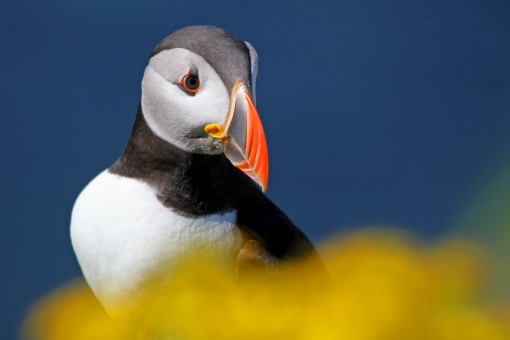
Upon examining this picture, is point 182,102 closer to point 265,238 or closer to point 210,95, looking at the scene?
point 210,95

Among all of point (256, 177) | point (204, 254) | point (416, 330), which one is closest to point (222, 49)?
point (256, 177)

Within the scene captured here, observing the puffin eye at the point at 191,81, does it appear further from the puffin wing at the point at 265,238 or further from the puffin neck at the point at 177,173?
the puffin wing at the point at 265,238

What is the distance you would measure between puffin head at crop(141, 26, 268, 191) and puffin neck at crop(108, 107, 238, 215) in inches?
1.2

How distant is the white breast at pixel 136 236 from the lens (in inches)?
33.0

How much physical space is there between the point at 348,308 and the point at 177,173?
1.90 ft

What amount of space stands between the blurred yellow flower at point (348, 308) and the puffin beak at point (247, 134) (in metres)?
0.32

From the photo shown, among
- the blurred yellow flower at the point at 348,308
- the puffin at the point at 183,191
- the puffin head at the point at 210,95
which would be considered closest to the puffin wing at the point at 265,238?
the puffin at the point at 183,191

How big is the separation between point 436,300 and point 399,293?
0.02 m

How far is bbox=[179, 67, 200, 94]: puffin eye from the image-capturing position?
2.40 feet

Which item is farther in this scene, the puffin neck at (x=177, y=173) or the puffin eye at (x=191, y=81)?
the puffin neck at (x=177, y=173)

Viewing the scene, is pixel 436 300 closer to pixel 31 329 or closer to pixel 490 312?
pixel 490 312

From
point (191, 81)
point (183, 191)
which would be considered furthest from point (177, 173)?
point (191, 81)

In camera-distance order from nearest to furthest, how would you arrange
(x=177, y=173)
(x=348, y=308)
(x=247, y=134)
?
(x=348, y=308) < (x=247, y=134) < (x=177, y=173)

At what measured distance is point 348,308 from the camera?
11.0 inches
